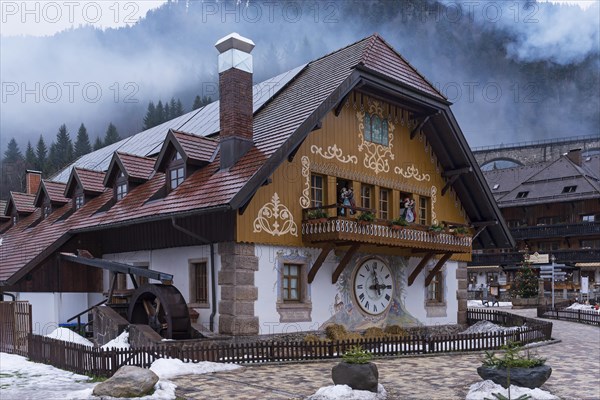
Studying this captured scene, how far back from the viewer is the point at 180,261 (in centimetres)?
2164

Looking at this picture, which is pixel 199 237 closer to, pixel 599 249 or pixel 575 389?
pixel 575 389

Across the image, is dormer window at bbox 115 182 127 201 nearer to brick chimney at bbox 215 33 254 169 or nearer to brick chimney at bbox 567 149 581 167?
brick chimney at bbox 215 33 254 169

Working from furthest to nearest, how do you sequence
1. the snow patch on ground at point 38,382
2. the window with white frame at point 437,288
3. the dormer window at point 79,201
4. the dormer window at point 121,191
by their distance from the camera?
1. the dormer window at point 79,201
2. the window with white frame at point 437,288
3. the dormer window at point 121,191
4. the snow patch on ground at point 38,382

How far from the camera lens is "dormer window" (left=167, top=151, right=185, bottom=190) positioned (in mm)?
22391

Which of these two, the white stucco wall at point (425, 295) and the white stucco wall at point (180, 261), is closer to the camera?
the white stucco wall at point (180, 261)

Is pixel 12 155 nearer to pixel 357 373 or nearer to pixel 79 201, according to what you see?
pixel 79 201

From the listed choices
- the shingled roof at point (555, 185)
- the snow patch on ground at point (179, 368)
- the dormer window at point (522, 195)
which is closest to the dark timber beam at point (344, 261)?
the snow patch on ground at point (179, 368)

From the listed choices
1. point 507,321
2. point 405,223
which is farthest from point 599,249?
point 405,223

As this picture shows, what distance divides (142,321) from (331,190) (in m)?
7.38

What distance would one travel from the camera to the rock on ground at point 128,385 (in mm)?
12258

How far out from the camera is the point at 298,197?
69.2 feet

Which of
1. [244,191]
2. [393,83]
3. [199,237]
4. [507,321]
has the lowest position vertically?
[507,321]

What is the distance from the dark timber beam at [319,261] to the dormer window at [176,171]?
530 cm

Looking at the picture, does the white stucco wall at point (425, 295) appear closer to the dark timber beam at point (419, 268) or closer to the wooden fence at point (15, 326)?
the dark timber beam at point (419, 268)
